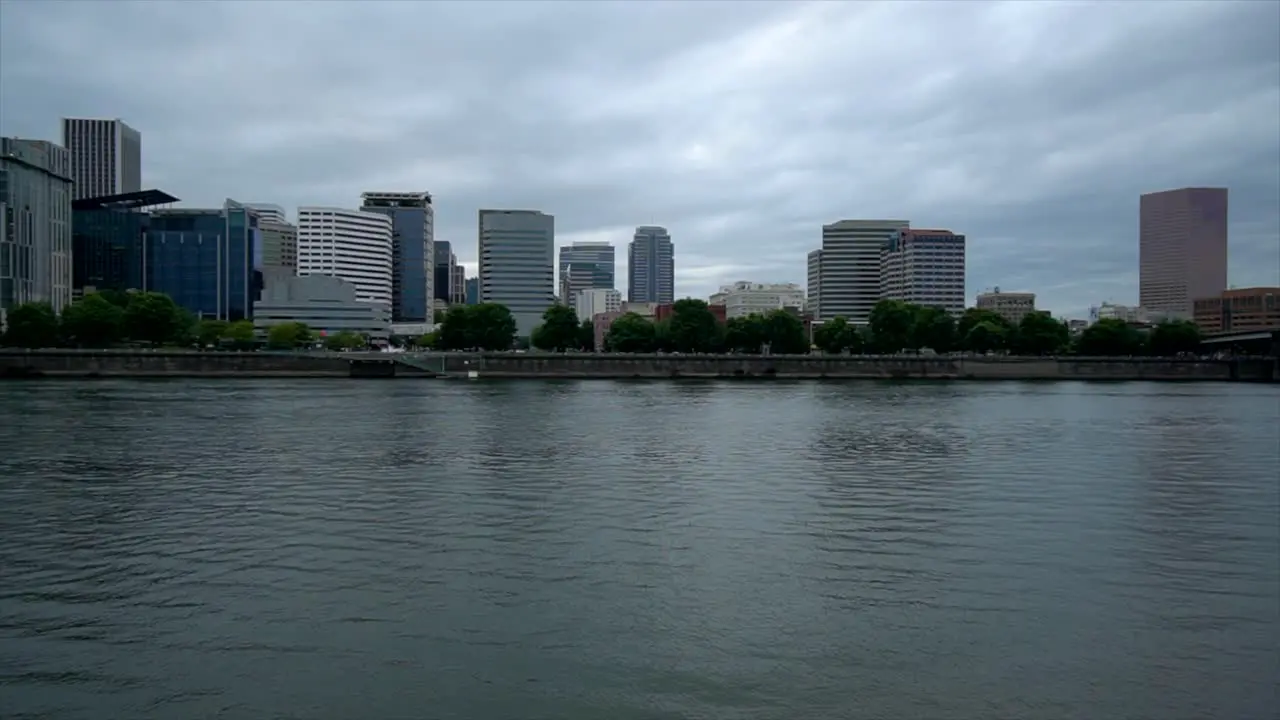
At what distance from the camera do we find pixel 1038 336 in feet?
457

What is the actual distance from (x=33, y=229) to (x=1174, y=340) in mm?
183804

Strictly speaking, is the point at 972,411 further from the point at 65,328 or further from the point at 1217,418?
the point at 65,328

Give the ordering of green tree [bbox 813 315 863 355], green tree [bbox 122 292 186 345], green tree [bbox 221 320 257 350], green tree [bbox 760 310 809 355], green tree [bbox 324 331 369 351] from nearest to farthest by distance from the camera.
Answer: green tree [bbox 122 292 186 345]
green tree [bbox 760 310 809 355]
green tree [bbox 813 315 863 355]
green tree [bbox 221 320 257 350]
green tree [bbox 324 331 369 351]

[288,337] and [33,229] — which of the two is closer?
[33,229]

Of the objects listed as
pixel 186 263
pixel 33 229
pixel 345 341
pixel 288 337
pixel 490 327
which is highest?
pixel 33 229

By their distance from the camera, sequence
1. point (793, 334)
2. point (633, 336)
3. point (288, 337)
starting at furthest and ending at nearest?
1. point (288, 337)
2. point (633, 336)
3. point (793, 334)

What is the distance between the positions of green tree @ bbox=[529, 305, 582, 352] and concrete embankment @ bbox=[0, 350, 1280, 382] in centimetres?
2206

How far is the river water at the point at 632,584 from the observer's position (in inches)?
419

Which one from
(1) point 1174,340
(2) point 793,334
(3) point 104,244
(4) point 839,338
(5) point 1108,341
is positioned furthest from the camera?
(3) point 104,244

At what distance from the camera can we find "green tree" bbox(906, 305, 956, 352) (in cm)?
13925

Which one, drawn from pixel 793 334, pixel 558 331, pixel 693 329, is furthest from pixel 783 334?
pixel 558 331

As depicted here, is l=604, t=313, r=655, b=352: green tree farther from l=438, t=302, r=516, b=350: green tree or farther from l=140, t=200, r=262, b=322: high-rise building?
l=140, t=200, r=262, b=322: high-rise building

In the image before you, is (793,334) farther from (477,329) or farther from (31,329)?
(31,329)

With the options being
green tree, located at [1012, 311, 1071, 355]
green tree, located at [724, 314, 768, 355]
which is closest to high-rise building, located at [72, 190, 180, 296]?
green tree, located at [724, 314, 768, 355]
